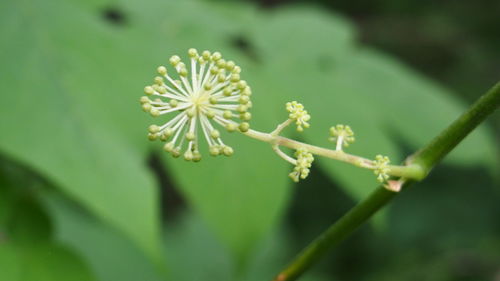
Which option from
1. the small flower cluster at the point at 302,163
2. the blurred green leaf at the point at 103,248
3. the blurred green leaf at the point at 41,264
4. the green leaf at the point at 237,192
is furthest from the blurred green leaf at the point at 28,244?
the blurred green leaf at the point at 103,248

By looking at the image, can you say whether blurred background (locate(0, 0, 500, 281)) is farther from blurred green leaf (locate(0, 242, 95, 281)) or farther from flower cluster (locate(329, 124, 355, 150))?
flower cluster (locate(329, 124, 355, 150))

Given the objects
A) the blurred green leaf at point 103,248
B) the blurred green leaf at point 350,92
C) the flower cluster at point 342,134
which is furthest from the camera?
the blurred green leaf at point 103,248

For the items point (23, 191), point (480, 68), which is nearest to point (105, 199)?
point (23, 191)

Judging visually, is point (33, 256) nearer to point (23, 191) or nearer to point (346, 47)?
point (23, 191)

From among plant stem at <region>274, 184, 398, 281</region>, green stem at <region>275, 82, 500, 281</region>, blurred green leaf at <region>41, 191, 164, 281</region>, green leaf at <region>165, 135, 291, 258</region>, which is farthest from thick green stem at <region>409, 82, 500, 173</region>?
blurred green leaf at <region>41, 191, 164, 281</region>

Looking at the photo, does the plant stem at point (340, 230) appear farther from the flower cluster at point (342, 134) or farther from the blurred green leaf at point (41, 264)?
the blurred green leaf at point (41, 264)

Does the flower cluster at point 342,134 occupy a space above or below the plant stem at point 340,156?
above
